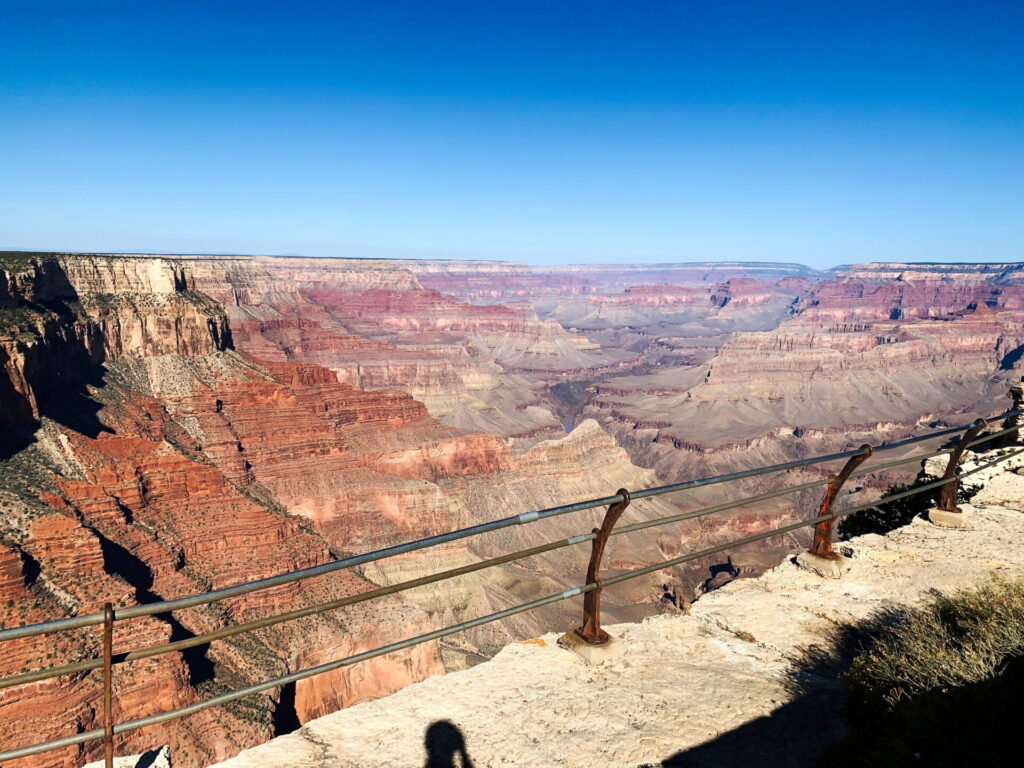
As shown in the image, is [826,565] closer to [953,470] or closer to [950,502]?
[953,470]

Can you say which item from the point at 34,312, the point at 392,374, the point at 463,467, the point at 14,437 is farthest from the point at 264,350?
the point at 14,437

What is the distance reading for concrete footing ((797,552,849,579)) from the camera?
20.5 feet

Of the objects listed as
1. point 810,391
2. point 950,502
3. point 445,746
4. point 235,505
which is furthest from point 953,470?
point 810,391

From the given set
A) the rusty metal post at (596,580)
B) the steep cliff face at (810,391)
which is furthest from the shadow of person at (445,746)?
the steep cliff face at (810,391)

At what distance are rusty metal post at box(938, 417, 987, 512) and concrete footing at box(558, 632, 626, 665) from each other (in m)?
4.91

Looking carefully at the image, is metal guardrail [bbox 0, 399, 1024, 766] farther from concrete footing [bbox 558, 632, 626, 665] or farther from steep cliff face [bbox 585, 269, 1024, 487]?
steep cliff face [bbox 585, 269, 1024, 487]

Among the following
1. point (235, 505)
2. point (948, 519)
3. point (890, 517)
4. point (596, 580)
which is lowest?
point (235, 505)

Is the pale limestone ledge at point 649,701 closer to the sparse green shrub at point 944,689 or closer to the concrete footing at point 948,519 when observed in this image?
the sparse green shrub at point 944,689

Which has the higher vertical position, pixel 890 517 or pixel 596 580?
pixel 596 580

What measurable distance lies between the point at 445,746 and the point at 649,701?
55.3 inches

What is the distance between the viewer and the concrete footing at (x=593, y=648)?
4707 millimetres

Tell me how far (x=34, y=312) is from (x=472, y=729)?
52.7m

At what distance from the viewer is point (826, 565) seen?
6.29 metres

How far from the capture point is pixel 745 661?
4863mm
